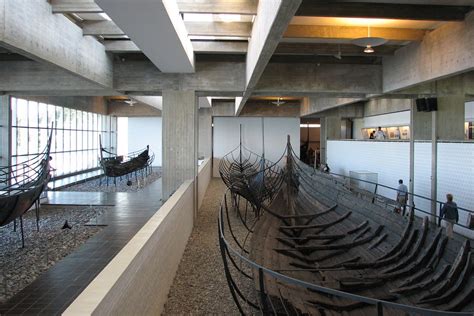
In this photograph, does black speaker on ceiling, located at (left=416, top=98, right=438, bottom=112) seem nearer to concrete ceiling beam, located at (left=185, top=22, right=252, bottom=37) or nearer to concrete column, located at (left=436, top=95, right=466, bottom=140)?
concrete column, located at (left=436, top=95, right=466, bottom=140)

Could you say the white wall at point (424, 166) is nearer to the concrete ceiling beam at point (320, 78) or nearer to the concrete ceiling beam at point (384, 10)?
the concrete ceiling beam at point (320, 78)

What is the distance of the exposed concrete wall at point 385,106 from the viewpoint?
13.2 metres

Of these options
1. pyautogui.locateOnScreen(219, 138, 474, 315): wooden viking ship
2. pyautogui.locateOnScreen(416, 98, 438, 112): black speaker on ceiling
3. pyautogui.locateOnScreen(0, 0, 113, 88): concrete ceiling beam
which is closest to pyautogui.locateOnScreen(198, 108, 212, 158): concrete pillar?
pyautogui.locateOnScreen(0, 0, 113, 88): concrete ceiling beam

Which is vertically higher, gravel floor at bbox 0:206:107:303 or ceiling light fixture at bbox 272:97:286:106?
ceiling light fixture at bbox 272:97:286:106

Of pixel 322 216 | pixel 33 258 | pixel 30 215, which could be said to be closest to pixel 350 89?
pixel 322 216

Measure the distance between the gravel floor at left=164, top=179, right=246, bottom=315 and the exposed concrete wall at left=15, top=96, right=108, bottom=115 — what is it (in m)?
9.67

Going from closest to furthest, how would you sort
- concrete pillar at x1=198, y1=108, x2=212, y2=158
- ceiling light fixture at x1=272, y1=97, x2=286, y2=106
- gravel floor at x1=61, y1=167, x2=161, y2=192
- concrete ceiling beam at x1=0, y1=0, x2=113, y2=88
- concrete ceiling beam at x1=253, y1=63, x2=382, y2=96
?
concrete ceiling beam at x1=0, y1=0, x2=113, y2=88
concrete ceiling beam at x1=253, y1=63, x2=382, y2=96
gravel floor at x1=61, y1=167, x2=161, y2=192
ceiling light fixture at x1=272, y1=97, x2=286, y2=106
concrete pillar at x1=198, y1=108, x2=212, y2=158

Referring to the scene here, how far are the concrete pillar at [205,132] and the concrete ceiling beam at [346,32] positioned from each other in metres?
11.9

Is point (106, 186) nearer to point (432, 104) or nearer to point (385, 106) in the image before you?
point (432, 104)

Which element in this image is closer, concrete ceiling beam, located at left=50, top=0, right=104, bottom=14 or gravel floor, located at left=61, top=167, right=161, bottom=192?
concrete ceiling beam, located at left=50, top=0, right=104, bottom=14

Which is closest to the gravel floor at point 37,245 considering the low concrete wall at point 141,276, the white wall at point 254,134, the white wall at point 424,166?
the low concrete wall at point 141,276

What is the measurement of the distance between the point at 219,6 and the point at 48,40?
2580 mm

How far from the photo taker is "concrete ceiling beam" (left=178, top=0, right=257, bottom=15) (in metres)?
4.86

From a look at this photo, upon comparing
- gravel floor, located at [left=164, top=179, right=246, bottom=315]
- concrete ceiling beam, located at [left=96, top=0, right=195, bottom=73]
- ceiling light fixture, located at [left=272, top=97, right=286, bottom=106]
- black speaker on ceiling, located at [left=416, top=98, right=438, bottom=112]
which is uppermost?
ceiling light fixture, located at [left=272, top=97, right=286, bottom=106]
